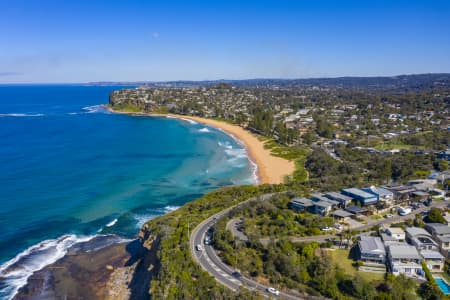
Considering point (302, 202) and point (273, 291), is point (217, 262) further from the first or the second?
point (302, 202)

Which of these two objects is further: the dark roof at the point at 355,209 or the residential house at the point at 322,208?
the residential house at the point at 322,208

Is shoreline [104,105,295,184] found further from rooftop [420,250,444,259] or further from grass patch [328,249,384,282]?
rooftop [420,250,444,259]

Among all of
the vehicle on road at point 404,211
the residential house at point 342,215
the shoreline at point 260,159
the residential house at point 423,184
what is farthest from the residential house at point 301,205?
the shoreline at point 260,159

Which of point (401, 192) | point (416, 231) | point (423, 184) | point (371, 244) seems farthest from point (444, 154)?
point (371, 244)

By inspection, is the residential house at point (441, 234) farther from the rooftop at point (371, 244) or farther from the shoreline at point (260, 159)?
the shoreline at point (260, 159)

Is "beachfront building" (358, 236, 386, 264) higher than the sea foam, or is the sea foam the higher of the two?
"beachfront building" (358, 236, 386, 264)

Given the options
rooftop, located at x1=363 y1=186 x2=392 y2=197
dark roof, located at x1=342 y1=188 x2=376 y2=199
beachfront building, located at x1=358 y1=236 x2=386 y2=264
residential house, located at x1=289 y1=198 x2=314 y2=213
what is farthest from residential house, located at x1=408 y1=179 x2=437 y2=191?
beachfront building, located at x1=358 y1=236 x2=386 y2=264
